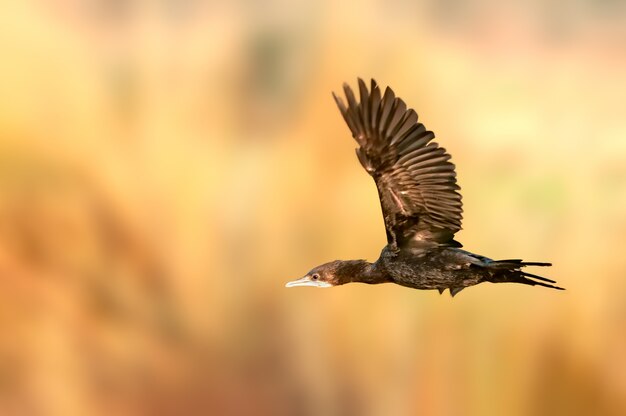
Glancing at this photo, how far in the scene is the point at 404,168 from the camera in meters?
10.6

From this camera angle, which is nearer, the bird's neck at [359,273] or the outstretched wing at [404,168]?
the outstretched wing at [404,168]

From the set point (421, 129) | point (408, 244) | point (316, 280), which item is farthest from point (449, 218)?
point (316, 280)

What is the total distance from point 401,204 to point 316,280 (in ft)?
5.59

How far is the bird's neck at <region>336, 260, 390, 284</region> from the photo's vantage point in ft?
36.6

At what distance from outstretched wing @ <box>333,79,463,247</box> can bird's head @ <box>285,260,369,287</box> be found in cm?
62

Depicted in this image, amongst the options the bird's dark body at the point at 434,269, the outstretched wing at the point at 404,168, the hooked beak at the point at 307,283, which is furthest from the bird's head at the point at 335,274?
the outstretched wing at the point at 404,168

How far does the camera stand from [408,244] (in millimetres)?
10930

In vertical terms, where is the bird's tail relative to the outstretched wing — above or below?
below

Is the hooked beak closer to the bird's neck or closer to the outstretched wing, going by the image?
the bird's neck

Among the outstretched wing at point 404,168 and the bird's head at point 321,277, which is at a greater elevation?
the outstretched wing at point 404,168

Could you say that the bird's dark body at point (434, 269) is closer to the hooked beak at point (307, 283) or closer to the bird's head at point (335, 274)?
the bird's head at point (335, 274)

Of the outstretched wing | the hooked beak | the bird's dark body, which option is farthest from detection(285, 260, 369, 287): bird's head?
the outstretched wing

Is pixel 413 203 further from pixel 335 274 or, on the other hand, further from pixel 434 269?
pixel 335 274

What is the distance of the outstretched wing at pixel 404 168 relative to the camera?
10.0m
